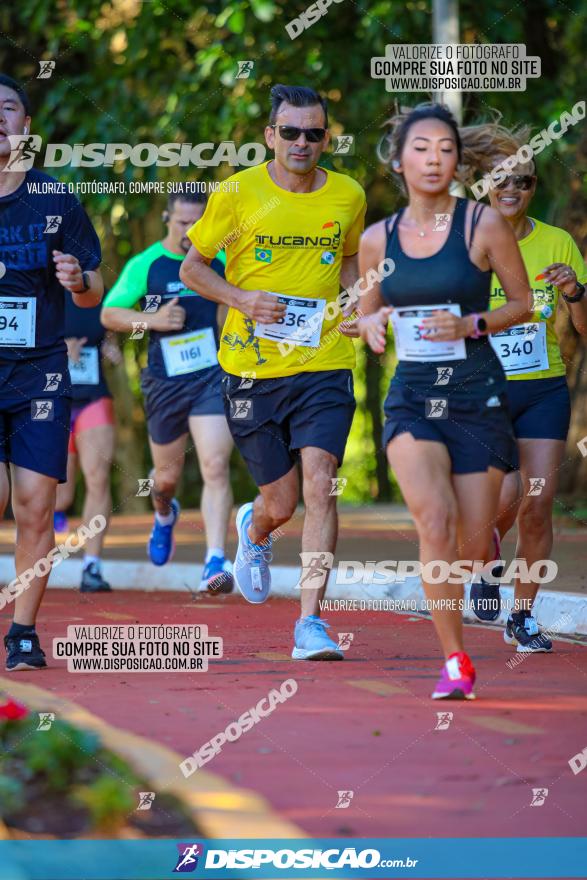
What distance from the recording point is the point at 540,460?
7898mm

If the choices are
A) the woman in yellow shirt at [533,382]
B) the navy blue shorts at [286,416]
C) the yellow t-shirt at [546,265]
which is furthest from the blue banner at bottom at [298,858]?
the yellow t-shirt at [546,265]

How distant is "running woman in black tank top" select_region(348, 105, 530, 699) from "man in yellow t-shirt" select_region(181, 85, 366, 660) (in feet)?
4.12

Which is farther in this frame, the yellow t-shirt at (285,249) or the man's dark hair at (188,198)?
the man's dark hair at (188,198)

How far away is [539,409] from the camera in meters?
7.98

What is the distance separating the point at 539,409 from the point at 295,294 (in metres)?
1.27

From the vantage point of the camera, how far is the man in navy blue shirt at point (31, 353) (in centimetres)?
714

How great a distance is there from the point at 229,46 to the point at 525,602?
9.04 metres

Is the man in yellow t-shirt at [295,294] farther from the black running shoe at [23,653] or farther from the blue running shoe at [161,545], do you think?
the blue running shoe at [161,545]

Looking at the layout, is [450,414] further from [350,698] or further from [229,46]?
[229,46]

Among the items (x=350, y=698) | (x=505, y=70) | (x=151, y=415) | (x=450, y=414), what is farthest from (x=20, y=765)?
(x=505, y=70)

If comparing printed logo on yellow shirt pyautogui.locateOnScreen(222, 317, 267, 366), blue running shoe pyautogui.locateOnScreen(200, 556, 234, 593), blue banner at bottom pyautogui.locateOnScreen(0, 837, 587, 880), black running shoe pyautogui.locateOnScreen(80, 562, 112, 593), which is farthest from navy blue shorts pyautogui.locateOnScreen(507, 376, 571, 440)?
black running shoe pyautogui.locateOnScreen(80, 562, 112, 593)

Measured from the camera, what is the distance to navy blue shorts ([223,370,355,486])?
7.70 meters

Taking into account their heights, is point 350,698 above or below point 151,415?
below

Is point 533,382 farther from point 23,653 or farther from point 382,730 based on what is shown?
point 382,730
